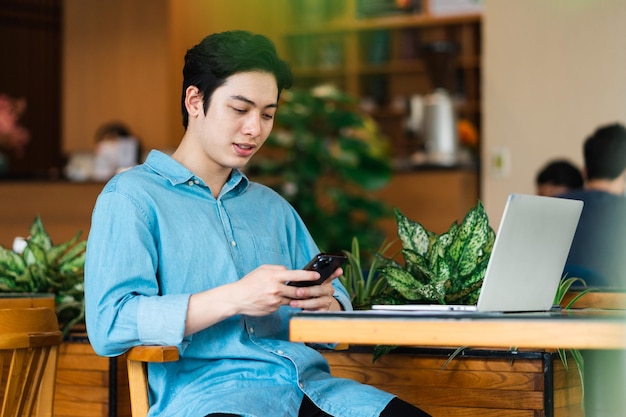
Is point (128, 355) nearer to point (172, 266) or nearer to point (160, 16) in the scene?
point (172, 266)

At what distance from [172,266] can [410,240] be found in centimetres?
61

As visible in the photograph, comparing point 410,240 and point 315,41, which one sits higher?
point 315,41

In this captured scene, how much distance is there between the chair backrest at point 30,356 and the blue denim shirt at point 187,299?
15cm

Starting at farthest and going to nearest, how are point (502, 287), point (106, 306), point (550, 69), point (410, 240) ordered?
point (550, 69) < point (410, 240) < point (106, 306) < point (502, 287)

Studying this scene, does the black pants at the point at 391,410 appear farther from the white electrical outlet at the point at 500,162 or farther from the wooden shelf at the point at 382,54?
the wooden shelf at the point at 382,54

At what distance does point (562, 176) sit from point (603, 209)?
1.26 m

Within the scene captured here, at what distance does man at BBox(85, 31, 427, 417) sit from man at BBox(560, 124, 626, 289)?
170cm

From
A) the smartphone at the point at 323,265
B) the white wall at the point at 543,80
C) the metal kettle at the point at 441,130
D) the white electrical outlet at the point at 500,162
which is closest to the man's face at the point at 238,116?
the smartphone at the point at 323,265

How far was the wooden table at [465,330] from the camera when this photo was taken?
143 cm

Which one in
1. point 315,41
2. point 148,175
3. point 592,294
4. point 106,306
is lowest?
point 592,294

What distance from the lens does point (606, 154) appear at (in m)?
4.27

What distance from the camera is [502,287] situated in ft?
5.26

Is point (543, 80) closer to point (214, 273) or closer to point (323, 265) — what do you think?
point (214, 273)

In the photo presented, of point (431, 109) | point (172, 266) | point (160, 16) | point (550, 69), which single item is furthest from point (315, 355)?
point (160, 16)
